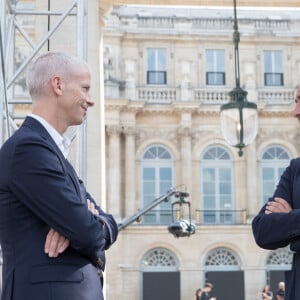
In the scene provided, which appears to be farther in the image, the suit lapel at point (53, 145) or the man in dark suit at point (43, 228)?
the suit lapel at point (53, 145)

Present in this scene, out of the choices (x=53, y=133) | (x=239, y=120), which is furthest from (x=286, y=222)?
(x=239, y=120)

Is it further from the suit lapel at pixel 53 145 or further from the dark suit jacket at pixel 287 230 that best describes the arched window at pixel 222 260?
the suit lapel at pixel 53 145

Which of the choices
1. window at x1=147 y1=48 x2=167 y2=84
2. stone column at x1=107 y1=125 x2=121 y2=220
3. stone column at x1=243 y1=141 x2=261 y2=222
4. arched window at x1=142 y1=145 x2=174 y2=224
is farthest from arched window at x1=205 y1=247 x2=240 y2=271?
window at x1=147 y1=48 x2=167 y2=84

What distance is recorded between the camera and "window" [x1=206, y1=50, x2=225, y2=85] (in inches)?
1115

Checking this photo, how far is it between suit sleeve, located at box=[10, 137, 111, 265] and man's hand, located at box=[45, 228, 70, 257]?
0.08ft

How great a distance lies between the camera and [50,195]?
2.09 meters

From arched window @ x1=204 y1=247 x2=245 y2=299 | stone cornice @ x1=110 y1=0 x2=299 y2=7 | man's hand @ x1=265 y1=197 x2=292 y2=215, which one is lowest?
man's hand @ x1=265 y1=197 x2=292 y2=215

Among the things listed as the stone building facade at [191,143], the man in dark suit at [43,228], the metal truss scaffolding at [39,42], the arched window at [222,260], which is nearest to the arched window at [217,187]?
the stone building facade at [191,143]

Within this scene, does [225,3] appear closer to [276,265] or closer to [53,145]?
[53,145]

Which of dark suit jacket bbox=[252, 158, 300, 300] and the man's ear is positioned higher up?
the man's ear

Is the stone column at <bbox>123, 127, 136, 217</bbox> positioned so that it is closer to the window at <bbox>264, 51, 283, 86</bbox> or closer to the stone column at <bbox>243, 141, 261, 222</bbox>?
the stone column at <bbox>243, 141, 261, 222</bbox>

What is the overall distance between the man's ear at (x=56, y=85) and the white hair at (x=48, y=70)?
1cm

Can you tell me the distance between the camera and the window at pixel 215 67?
28328 mm

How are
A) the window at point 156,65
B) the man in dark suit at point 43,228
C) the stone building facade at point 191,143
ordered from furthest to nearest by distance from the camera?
the window at point 156,65 → the stone building facade at point 191,143 → the man in dark suit at point 43,228
